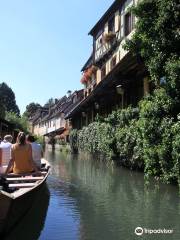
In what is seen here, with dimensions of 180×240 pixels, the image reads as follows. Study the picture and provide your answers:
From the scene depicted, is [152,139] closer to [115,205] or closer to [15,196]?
[115,205]

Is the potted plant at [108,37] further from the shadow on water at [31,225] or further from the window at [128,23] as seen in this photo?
the shadow on water at [31,225]

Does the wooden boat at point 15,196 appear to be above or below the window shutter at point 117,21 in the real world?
below

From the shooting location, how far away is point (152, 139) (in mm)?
16422

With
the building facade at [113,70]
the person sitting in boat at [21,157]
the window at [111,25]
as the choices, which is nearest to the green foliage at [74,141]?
the building facade at [113,70]

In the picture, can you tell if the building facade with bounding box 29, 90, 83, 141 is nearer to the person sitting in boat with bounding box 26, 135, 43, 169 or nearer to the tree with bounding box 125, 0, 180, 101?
the tree with bounding box 125, 0, 180, 101

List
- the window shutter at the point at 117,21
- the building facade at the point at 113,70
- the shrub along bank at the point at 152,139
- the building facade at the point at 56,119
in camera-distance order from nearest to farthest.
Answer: the shrub along bank at the point at 152,139 < the building facade at the point at 113,70 < the window shutter at the point at 117,21 < the building facade at the point at 56,119

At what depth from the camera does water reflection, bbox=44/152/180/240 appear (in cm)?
934

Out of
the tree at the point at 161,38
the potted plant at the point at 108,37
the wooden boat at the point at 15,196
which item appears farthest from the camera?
the potted plant at the point at 108,37

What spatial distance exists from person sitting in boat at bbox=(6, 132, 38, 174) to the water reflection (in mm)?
1473

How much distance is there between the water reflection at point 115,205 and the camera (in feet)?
30.7

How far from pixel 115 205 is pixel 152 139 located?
182 inches

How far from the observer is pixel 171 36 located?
53.3 feet

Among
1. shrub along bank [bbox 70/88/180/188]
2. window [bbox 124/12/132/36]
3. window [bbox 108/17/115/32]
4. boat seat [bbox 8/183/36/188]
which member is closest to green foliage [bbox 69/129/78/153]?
window [bbox 108/17/115/32]

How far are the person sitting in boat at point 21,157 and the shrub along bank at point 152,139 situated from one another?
474 cm
